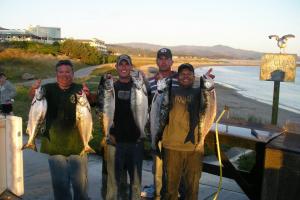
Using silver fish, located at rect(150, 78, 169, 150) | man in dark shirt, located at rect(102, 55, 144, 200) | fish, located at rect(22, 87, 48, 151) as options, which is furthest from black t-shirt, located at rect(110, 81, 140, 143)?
fish, located at rect(22, 87, 48, 151)

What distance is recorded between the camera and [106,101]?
16.1 feet

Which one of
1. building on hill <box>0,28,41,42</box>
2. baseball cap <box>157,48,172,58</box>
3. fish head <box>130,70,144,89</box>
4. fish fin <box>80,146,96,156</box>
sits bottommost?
fish fin <box>80,146,96,156</box>

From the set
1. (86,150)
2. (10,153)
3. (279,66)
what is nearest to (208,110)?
(86,150)

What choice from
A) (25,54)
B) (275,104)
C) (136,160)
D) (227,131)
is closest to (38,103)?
(136,160)

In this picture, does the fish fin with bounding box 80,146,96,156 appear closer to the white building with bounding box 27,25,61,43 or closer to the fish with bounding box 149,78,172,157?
the fish with bounding box 149,78,172,157

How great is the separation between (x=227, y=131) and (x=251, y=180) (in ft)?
2.69

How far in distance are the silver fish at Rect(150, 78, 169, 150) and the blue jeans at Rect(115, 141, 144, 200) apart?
54 centimetres

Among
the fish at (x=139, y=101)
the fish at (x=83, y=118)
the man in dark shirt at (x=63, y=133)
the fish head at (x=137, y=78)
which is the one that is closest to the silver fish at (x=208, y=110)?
the fish at (x=139, y=101)

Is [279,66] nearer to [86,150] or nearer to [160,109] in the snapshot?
[160,109]

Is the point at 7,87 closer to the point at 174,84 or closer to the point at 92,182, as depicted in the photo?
the point at 92,182

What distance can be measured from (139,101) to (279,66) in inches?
143

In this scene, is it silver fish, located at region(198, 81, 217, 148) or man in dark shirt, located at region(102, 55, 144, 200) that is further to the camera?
man in dark shirt, located at region(102, 55, 144, 200)

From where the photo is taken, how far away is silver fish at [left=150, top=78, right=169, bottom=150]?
4.84 m

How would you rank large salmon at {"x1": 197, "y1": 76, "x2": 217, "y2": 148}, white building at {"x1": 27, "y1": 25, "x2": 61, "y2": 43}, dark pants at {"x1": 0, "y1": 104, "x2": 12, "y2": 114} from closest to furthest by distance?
large salmon at {"x1": 197, "y1": 76, "x2": 217, "y2": 148} < dark pants at {"x1": 0, "y1": 104, "x2": 12, "y2": 114} < white building at {"x1": 27, "y1": 25, "x2": 61, "y2": 43}
